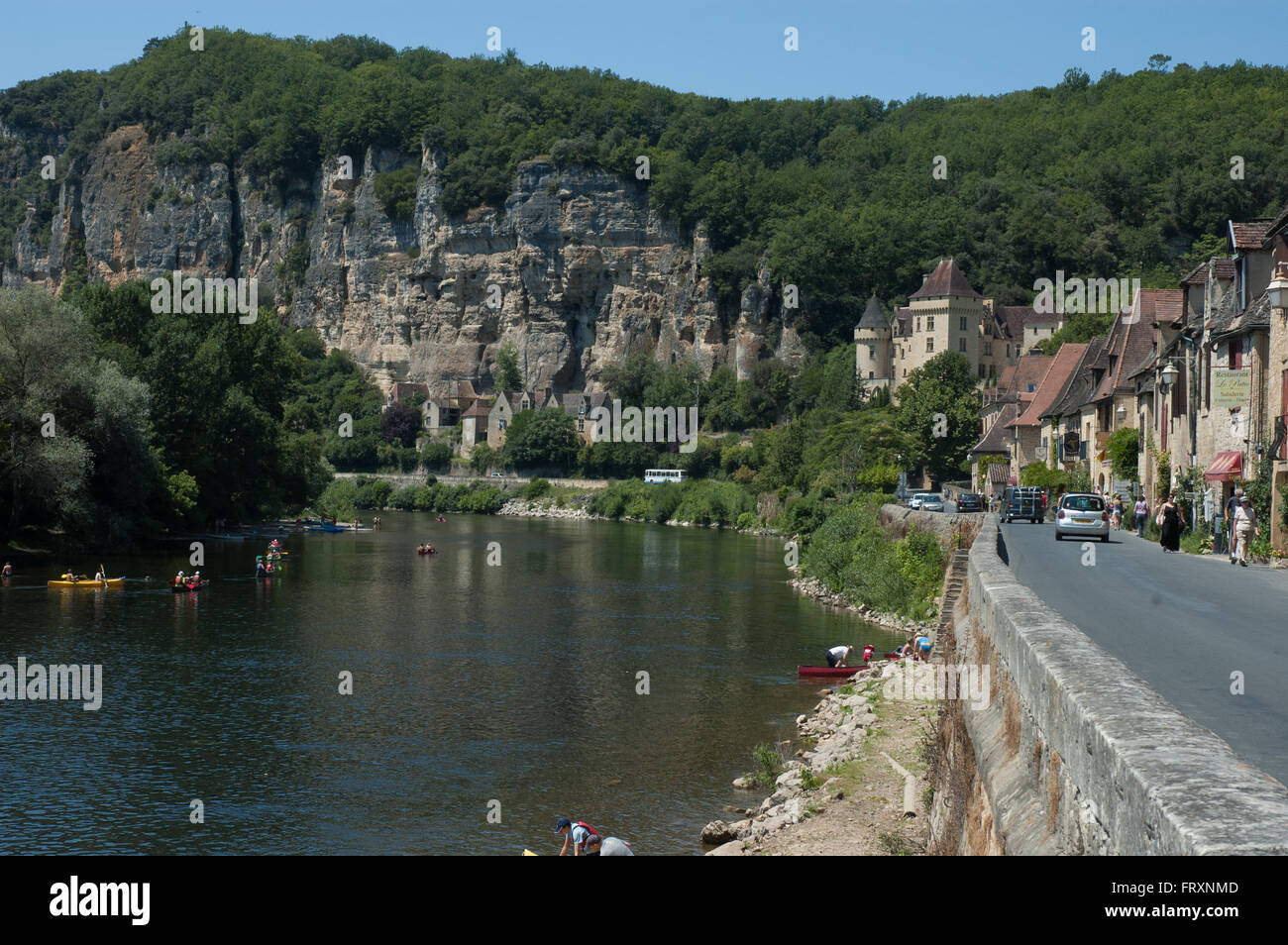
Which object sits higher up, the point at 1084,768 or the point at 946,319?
the point at 946,319

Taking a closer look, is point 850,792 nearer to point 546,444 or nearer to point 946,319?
point 946,319

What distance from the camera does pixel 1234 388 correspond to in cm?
3028

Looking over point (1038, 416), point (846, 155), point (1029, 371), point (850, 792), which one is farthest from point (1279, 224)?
point (846, 155)

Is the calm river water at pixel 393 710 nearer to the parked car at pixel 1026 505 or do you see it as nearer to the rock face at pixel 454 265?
the parked car at pixel 1026 505

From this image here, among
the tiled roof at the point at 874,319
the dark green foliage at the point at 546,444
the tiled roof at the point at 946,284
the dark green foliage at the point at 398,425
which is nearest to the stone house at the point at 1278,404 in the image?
the tiled roof at the point at 946,284

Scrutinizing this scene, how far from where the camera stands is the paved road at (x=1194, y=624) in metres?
9.60

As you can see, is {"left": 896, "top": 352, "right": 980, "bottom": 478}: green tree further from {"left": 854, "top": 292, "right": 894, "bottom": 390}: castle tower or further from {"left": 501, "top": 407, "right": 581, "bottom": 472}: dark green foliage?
{"left": 501, "top": 407, "right": 581, "bottom": 472}: dark green foliage

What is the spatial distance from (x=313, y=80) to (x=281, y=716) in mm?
186418

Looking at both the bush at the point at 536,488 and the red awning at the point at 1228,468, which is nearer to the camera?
the red awning at the point at 1228,468

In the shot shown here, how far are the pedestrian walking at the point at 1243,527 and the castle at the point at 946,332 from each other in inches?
3388

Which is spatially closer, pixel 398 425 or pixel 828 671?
pixel 828 671

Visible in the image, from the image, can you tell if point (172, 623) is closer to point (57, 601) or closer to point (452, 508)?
point (57, 601)

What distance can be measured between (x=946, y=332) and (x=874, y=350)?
30.2 feet
